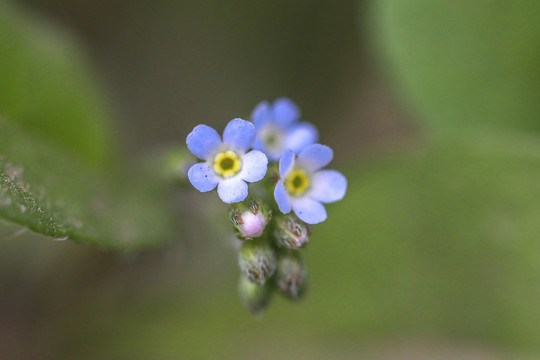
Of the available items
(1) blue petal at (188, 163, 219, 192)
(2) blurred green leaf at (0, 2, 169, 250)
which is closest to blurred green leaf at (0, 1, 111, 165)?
(2) blurred green leaf at (0, 2, 169, 250)

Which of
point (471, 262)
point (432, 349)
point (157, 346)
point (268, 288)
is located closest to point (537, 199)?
point (471, 262)

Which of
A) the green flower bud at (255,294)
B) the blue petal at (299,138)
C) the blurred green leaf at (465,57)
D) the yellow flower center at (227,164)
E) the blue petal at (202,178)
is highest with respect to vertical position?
the blurred green leaf at (465,57)

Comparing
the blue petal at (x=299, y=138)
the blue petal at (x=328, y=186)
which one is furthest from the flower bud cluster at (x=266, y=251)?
the blue petal at (x=299, y=138)

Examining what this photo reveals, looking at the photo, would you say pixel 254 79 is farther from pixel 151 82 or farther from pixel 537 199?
pixel 537 199

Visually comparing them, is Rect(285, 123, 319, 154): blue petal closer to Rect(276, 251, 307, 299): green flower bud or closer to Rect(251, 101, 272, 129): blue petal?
Rect(251, 101, 272, 129): blue petal

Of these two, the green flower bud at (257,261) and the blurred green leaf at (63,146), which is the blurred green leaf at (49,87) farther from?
the green flower bud at (257,261)

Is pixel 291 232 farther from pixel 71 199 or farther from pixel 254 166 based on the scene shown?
pixel 71 199
